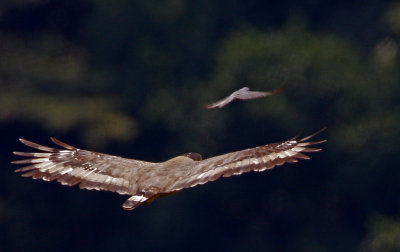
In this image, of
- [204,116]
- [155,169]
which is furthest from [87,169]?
[204,116]

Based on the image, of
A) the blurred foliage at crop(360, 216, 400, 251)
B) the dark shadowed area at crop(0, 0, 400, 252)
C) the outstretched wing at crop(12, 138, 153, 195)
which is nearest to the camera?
the outstretched wing at crop(12, 138, 153, 195)

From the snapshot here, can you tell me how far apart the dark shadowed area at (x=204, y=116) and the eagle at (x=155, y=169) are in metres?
15.8

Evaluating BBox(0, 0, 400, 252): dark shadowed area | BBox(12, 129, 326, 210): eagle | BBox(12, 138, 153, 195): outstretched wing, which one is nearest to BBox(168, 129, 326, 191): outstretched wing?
BBox(12, 129, 326, 210): eagle

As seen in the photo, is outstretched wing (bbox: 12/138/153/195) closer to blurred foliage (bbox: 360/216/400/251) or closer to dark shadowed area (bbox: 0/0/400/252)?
dark shadowed area (bbox: 0/0/400/252)

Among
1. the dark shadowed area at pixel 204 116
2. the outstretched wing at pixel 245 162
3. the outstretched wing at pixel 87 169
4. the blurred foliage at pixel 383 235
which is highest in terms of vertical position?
the dark shadowed area at pixel 204 116

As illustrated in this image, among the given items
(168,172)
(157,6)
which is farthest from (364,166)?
(168,172)

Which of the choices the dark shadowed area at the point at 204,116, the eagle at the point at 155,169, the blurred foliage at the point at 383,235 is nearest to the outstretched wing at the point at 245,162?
the eagle at the point at 155,169

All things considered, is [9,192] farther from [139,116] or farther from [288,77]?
[288,77]

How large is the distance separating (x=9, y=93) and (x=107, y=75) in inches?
98.5

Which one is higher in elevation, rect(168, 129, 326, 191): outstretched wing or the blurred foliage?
the blurred foliage

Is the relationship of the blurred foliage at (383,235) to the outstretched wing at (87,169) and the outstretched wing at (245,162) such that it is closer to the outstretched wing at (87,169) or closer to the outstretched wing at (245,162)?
the outstretched wing at (87,169)

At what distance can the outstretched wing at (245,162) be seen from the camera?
10445 mm

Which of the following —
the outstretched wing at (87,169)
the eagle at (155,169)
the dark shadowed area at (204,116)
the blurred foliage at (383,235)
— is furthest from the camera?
the dark shadowed area at (204,116)

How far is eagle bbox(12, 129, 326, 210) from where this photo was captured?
10.4 metres
